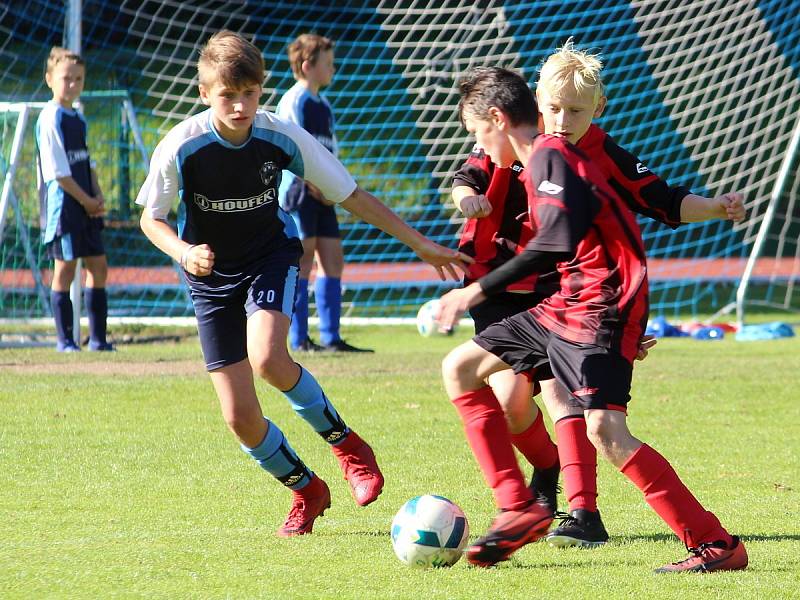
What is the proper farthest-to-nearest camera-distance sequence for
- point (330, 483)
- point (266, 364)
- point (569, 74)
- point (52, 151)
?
point (52, 151) < point (330, 483) < point (266, 364) < point (569, 74)

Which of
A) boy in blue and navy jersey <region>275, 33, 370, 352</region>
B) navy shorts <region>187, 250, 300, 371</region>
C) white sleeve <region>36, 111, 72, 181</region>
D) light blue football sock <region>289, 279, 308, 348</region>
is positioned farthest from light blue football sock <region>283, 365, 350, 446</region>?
white sleeve <region>36, 111, 72, 181</region>

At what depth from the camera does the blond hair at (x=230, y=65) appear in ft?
13.8

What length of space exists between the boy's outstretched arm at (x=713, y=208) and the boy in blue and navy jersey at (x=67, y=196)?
6.05 metres

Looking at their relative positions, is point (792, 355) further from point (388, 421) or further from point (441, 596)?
point (441, 596)

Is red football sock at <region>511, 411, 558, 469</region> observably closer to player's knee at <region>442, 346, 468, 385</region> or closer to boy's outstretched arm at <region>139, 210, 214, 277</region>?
player's knee at <region>442, 346, 468, 385</region>

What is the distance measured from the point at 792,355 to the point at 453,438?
174 inches

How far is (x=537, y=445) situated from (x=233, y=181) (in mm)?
1439

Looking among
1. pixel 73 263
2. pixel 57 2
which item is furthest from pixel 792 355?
pixel 57 2

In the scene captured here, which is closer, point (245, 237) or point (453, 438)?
point (245, 237)

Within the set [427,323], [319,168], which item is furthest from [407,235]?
[427,323]

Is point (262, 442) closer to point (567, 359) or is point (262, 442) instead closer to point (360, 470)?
point (360, 470)

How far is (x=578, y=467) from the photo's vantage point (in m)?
4.08

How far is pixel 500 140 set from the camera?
4066mm

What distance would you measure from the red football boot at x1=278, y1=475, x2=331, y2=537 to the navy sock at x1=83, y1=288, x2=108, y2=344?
17.7 ft
